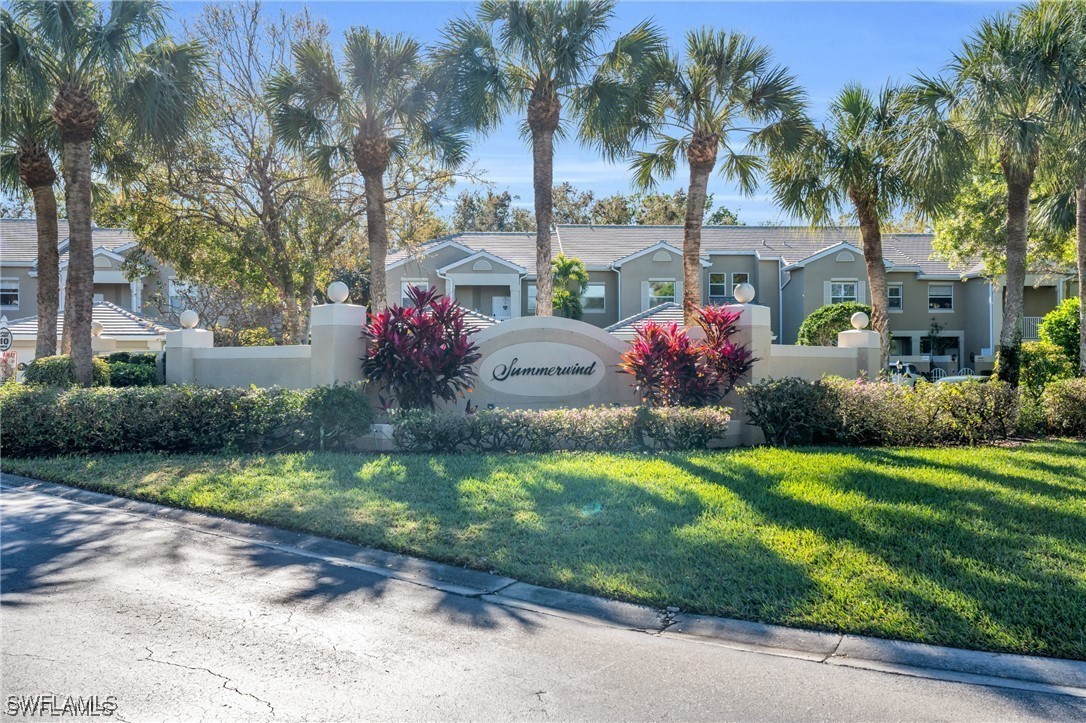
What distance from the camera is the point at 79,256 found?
15.6 m

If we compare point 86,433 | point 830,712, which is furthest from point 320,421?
point 830,712

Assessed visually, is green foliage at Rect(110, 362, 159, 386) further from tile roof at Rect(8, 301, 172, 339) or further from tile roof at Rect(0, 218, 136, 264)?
tile roof at Rect(0, 218, 136, 264)

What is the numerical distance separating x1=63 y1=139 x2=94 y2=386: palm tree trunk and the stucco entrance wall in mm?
7442

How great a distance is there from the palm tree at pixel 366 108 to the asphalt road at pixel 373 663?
10.9 meters

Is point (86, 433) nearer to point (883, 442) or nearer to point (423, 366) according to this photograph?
point (423, 366)

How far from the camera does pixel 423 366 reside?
13234mm

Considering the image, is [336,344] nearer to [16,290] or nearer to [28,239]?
[16,290]

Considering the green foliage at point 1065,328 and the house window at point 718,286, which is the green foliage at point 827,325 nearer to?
the green foliage at point 1065,328

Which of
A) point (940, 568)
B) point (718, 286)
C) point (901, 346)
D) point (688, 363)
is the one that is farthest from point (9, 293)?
point (901, 346)

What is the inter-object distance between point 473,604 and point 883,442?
8.38 metres

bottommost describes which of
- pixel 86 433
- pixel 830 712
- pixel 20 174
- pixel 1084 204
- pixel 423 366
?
pixel 830 712

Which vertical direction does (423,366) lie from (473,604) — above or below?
above

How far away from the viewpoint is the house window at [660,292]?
112ft

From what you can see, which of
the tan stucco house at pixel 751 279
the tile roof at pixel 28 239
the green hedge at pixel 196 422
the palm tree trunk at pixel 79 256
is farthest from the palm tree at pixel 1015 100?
the tile roof at pixel 28 239
